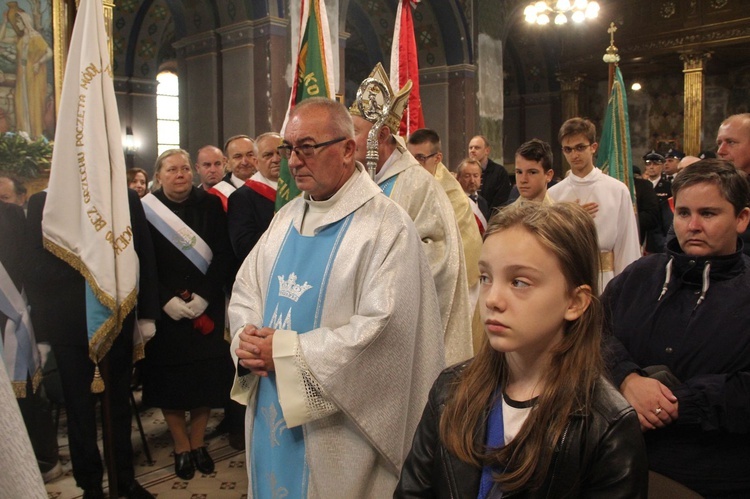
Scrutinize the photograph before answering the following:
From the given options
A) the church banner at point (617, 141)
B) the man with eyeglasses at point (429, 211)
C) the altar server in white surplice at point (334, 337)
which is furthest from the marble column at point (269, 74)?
the altar server in white surplice at point (334, 337)

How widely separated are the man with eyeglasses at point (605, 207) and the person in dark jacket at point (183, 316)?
7.61ft

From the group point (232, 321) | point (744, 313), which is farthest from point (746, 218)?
point (232, 321)

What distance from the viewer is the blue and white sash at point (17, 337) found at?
346cm

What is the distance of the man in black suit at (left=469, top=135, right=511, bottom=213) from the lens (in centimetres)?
718

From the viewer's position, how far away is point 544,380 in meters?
1.39

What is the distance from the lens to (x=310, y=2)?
420 cm

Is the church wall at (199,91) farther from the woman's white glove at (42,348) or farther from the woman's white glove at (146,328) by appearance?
the woman's white glove at (146,328)

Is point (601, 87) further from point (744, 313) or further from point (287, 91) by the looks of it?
point (744, 313)

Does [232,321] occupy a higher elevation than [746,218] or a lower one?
lower

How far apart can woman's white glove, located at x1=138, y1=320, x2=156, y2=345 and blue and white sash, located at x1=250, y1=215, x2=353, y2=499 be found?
1.50 meters

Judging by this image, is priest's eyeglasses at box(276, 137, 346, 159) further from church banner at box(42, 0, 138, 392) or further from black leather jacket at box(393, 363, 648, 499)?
church banner at box(42, 0, 138, 392)

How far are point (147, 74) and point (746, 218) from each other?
1289cm

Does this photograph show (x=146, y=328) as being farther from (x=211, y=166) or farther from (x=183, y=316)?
(x=211, y=166)

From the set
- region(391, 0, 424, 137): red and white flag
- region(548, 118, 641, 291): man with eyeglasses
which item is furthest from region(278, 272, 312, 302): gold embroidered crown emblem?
region(391, 0, 424, 137): red and white flag
